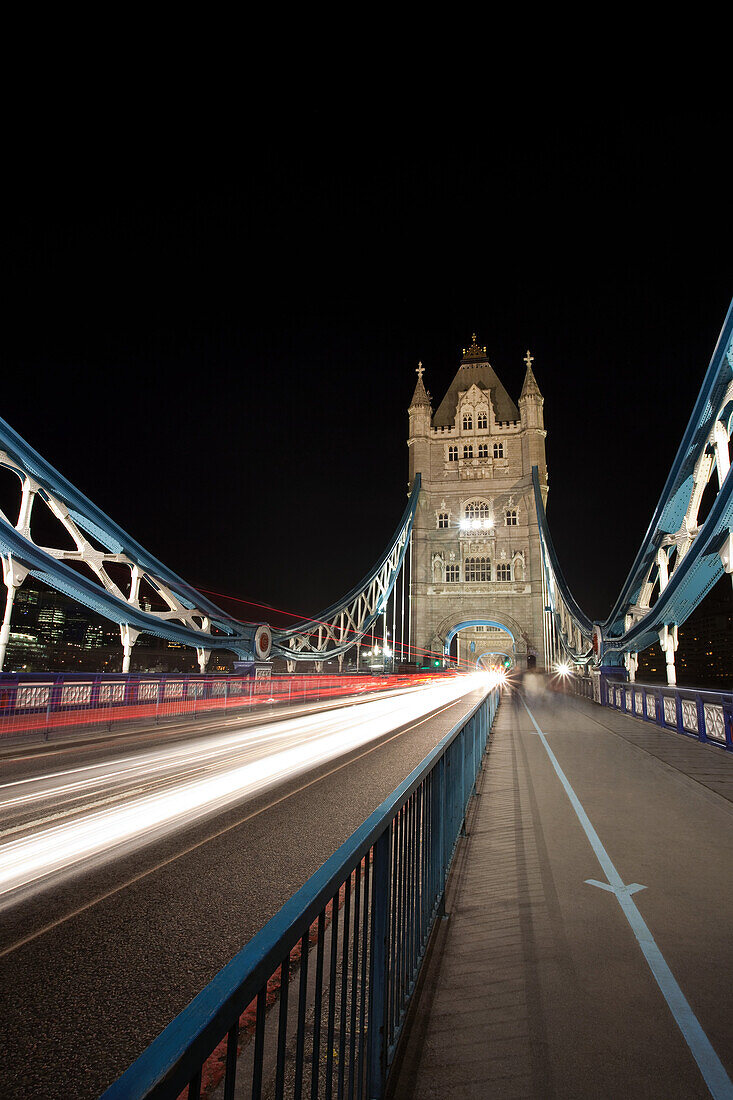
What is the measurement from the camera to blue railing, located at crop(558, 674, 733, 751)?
1136 cm

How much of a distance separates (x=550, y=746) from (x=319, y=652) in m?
30.4

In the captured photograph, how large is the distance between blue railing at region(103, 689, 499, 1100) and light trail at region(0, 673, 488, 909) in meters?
2.13

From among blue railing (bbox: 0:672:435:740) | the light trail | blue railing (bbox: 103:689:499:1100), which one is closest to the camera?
blue railing (bbox: 103:689:499:1100)

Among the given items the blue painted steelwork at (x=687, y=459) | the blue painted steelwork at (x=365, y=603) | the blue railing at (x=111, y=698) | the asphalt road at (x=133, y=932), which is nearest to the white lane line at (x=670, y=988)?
the asphalt road at (x=133, y=932)

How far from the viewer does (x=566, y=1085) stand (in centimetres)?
230

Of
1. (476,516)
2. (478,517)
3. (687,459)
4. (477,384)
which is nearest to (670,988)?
(687,459)

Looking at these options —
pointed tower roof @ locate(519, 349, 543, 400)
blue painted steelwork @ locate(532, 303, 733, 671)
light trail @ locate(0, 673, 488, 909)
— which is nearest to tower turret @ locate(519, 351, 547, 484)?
pointed tower roof @ locate(519, 349, 543, 400)

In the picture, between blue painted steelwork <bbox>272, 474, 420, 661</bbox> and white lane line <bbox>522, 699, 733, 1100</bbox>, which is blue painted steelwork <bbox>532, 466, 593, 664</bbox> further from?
white lane line <bbox>522, 699, 733, 1100</bbox>

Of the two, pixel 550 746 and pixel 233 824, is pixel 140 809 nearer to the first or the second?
pixel 233 824

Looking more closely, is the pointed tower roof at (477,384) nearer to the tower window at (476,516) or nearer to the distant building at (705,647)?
the tower window at (476,516)

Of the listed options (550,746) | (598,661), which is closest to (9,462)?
(550,746)

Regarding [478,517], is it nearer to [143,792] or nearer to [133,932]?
[143,792]

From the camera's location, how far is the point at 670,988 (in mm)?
2965

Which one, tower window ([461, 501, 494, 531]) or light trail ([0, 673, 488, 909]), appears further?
tower window ([461, 501, 494, 531])
